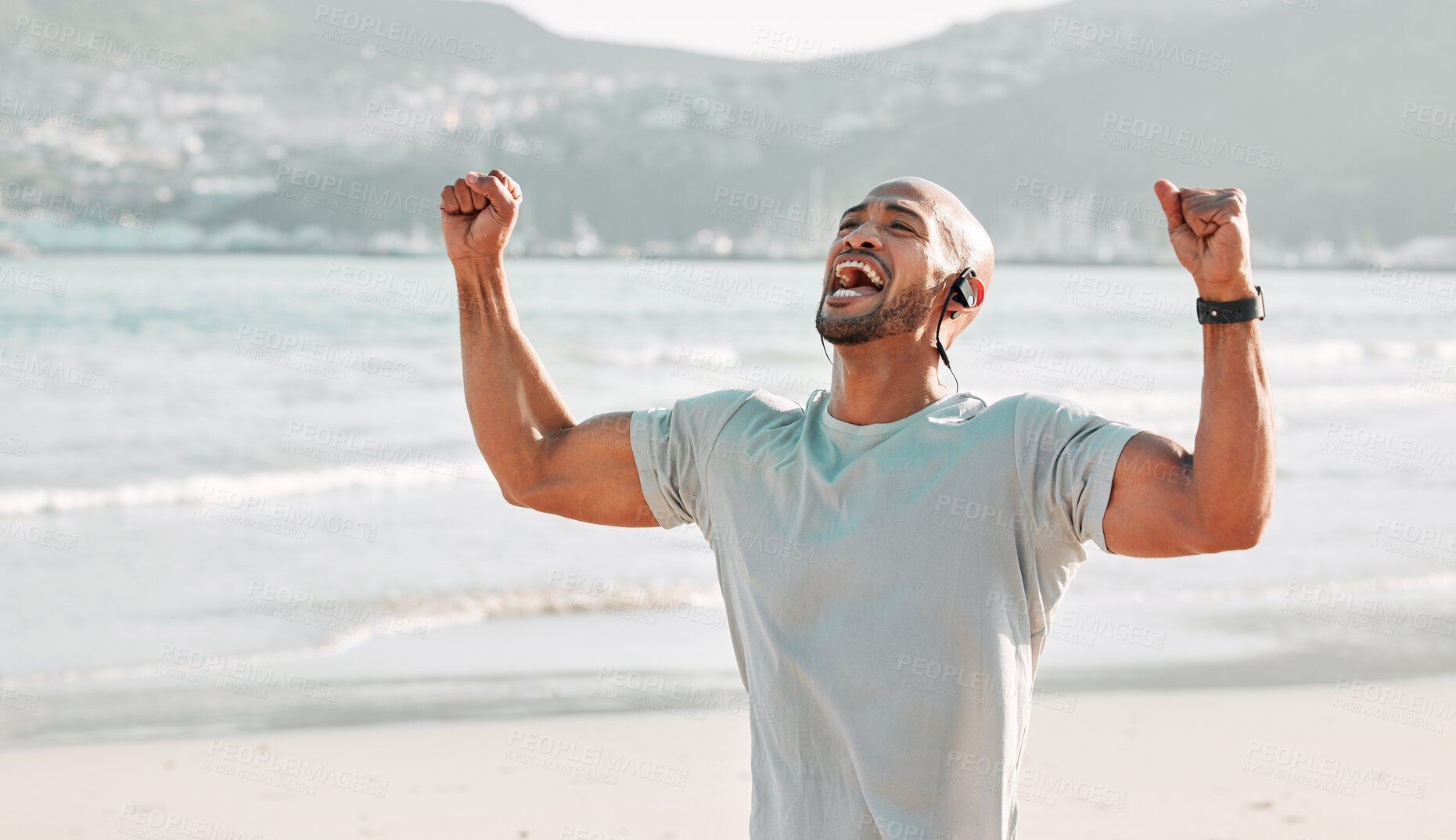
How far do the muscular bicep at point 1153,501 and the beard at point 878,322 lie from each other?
34cm

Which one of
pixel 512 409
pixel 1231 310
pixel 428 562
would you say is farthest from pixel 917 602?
pixel 428 562

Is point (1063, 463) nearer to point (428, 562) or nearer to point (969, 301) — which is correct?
point (969, 301)

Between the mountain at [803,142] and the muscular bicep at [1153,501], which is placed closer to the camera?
the muscular bicep at [1153,501]

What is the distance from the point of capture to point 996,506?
155cm

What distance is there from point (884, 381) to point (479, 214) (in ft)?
2.06

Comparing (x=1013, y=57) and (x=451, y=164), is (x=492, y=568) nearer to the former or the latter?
(x=451, y=164)

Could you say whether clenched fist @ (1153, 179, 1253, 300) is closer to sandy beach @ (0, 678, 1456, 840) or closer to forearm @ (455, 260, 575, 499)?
forearm @ (455, 260, 575, 499)

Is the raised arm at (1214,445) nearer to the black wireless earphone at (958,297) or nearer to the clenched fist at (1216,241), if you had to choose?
the clenched fist at (1216,241)

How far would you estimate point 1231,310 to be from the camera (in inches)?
56.5

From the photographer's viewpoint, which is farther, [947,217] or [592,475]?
[592,475]

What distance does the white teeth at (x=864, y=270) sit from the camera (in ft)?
5.53

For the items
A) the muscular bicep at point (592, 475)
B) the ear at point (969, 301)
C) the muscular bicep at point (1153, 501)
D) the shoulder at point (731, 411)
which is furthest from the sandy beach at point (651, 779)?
the muscular bicep at point (1153, 501)

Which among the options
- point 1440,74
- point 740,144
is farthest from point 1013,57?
point 1440,74

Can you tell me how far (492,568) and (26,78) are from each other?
434ft
